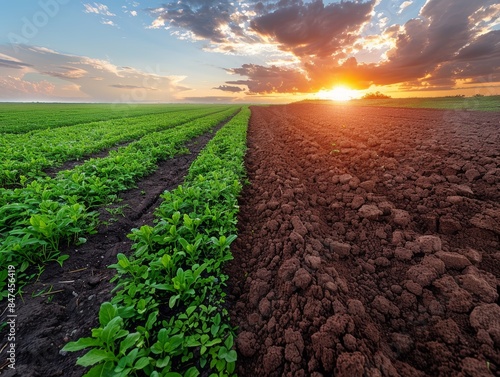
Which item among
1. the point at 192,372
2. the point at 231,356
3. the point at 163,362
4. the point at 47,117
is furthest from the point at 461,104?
the point at 47,117

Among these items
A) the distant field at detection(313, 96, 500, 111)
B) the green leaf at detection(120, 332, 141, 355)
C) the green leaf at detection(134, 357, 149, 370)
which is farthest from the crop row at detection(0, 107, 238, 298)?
the distant field at detection(313, 96, 500, 111)

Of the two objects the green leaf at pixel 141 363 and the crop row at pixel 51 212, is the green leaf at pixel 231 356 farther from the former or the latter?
the crop row at pixel 51 212

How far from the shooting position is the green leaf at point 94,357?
5.40ft

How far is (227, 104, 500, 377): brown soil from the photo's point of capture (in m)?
1.78

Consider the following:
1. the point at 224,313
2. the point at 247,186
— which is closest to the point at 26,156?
the point at 247,186

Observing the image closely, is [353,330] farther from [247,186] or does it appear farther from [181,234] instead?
[247,186]

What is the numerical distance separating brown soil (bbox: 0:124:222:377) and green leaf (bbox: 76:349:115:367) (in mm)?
444

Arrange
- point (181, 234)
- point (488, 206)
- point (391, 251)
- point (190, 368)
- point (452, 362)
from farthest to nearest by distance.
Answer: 1. point (181, 234)
2. point (488, 206)
3. point (391, 251)
4. point (190, 368)
5. point (452, 362)

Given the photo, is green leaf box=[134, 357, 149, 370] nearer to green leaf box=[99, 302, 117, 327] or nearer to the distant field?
green leaf box=[99, 302, 117, 327]

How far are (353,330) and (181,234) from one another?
2.45 meters

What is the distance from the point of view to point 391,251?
282cm

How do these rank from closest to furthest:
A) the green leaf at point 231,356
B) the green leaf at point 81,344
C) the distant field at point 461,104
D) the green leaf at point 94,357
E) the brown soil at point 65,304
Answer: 1. the green leaf at point 94,357
2. the green leaf at point 81,344
3. the green leaf at point 231,356
4. the brown soil at point 65,304
5. the distant field at point 461,104

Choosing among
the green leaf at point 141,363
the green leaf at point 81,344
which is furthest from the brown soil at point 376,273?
the green leaf at point 81,344

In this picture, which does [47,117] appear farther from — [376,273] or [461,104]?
[461,104]
